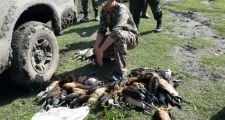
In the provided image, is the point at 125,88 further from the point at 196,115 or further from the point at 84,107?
the point at 196,115

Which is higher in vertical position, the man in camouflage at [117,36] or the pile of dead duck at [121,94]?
the man in camouflage at [117,36]

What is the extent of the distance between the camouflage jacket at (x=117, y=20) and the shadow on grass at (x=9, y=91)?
1665mm

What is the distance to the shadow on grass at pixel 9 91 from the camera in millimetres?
6432

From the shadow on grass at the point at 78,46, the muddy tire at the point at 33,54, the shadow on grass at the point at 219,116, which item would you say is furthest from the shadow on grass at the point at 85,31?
the shadow on grass at the point at 219,116

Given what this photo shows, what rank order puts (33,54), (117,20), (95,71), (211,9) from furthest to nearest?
(211,9) → (95,71) → (117,20) → (33,54)

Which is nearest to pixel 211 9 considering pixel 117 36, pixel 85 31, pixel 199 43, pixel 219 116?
pixel 199 43

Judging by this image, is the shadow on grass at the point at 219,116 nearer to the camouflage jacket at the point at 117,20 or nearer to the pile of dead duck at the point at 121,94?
the pile of dead duck at the point at 121,94

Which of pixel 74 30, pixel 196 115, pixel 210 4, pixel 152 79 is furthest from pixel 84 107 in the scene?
pixel 210 4

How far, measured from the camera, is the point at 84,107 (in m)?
5.91

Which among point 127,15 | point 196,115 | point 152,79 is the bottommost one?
point 196,115

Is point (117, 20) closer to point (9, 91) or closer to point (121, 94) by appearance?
point (121, 94)

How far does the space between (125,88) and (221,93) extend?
1560 mm

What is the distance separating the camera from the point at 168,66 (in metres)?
7.72

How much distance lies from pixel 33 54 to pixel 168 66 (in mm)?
2628
